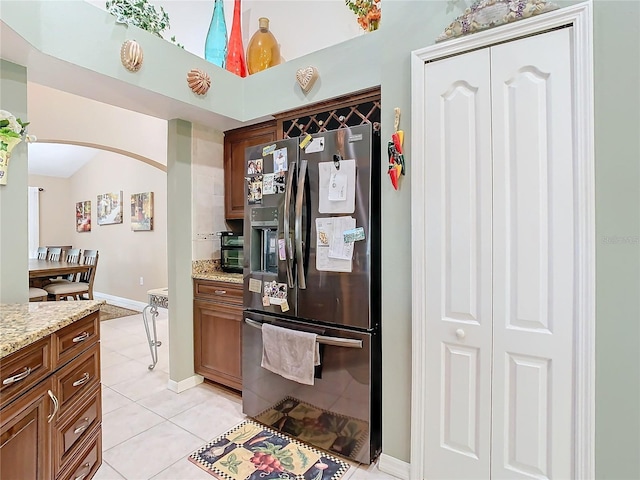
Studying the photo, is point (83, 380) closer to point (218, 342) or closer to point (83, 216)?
point (218, 342)

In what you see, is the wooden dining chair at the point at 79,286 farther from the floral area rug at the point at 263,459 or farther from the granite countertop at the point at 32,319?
the floral area rug at the point at 263,459

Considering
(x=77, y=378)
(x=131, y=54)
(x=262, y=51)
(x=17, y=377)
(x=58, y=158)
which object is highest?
(x=58, y=158)

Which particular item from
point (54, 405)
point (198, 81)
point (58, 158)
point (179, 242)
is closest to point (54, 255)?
point (58, 158)

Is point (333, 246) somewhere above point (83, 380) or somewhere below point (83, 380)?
above

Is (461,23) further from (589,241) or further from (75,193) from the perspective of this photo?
(75,193)

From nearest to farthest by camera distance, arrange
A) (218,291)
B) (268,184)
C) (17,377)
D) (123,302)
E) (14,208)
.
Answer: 1. (17,377)
2. (14,208)
3. (268,184)
4. (218,291)
5. (123,302)

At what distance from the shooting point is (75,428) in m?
1.52

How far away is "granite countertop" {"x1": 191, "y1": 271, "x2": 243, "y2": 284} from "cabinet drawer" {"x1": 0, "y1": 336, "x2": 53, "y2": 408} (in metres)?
1.36

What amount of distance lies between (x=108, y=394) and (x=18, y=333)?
1933mm

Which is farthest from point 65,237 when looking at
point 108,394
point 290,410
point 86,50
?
point 290,410

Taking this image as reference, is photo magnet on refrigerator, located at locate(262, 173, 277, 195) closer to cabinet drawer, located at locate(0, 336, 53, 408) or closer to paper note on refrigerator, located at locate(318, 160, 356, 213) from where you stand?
paper note on refrigerator, located at locate(318, 160, 356, 213)

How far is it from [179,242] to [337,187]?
1574 mm

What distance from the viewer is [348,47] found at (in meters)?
2.20

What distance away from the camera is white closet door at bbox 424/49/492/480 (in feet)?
4.98
